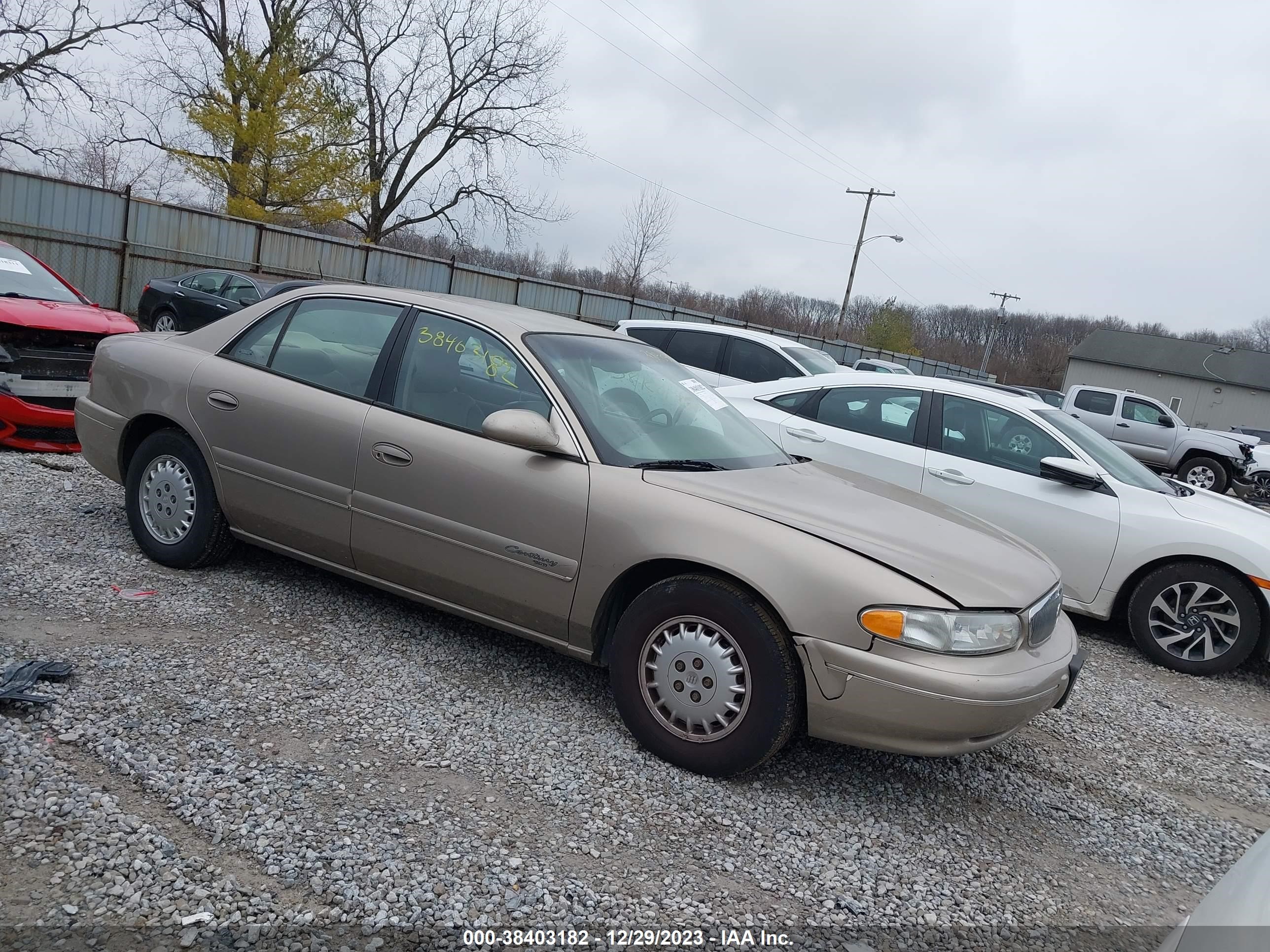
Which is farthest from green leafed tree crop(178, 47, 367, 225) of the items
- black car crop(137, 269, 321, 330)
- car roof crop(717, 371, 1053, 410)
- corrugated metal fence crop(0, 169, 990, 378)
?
car roof crop(717, 371, 1053, 410)

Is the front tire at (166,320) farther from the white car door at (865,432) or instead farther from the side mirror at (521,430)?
the side mirror at (521,430)

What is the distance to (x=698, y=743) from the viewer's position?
3277mm

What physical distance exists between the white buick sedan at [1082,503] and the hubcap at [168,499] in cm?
351

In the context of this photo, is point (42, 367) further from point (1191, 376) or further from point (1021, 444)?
point (1191, 376)

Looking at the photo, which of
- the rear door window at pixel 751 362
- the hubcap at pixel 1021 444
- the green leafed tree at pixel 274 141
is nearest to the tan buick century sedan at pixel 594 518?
the hubcap at pixel 1021 444

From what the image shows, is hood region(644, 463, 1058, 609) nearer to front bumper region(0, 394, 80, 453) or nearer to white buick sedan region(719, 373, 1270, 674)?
white buick sedan region(719, 373, 1270, 674)

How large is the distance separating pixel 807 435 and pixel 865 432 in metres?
0.42

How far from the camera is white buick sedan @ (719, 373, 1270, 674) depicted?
563 cm

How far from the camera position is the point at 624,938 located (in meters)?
2.44

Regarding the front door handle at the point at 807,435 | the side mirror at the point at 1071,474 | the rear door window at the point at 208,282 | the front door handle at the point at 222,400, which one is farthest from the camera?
the rear door window at the point at 208,282

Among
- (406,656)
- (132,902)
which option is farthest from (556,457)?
(132,902)

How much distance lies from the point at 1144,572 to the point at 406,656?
15.2 ft

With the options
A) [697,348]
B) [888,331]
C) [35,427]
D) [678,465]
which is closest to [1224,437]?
[697,348]

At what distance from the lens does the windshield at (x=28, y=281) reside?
716cm
